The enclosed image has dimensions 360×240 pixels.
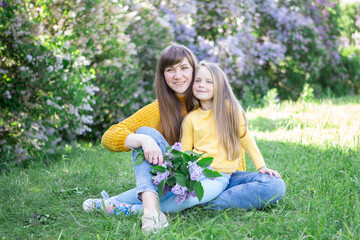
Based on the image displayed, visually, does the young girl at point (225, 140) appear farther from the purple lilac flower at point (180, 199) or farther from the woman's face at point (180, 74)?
the purple lilac flower at point (180, 199)

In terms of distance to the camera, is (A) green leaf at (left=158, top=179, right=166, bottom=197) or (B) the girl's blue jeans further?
(B) the girl's blue jeans

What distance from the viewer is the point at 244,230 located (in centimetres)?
183

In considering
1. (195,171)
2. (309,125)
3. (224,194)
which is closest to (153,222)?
(195,171)

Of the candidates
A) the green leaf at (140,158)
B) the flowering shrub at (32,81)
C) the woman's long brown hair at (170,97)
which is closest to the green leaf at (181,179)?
the green leaf at (140,158)

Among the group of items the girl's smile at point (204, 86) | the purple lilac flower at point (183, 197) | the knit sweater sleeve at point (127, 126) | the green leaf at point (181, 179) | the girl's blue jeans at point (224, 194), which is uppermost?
the girl's smile at point (204, 86)

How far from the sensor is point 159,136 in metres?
2.19

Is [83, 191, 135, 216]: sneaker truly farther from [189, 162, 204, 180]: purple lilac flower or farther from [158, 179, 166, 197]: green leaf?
[189, 162, 204, 180]: purple lilac flower

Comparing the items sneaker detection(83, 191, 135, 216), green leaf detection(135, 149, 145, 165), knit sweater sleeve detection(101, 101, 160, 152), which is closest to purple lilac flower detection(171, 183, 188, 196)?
green leaf detection(135, 149, 145, 165)

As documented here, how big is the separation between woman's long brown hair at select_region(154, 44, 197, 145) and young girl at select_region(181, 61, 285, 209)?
96mm

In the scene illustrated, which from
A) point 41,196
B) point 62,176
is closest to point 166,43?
point 62,176

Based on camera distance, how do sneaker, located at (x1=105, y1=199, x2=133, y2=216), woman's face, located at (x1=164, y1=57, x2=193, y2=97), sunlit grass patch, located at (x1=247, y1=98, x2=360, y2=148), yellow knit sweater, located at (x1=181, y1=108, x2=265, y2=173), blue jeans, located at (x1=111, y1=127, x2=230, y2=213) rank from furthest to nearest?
1. sunlit grass patch, located at (x1=247, y1=98, x2=360, y2=148)
2. woman's face, located at (x1=164, y1=57, x2=193, y2=97)
3. yellow knit sweater, located at (x1=181, y1=108, x2=265, y2=173)
4. sneaker, located at (x1=105, y1=199, x2=133, y2=216)
5. blue jeans, located at (x1=111, y1=127, x2=230, y2=213)

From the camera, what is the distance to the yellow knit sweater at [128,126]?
88.8 inches

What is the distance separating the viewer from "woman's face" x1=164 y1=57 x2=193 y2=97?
94.2 inches

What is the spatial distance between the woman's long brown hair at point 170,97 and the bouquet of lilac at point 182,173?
41 centimetres
